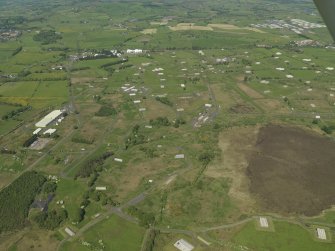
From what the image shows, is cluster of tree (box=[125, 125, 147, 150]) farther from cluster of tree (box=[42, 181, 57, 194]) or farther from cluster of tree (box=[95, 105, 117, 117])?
cluster of tree (box=[42, 181, 57, 194])

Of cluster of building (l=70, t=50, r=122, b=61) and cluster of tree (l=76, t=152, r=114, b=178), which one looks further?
cluster of building (l=70, t=50, r=122, b=61)

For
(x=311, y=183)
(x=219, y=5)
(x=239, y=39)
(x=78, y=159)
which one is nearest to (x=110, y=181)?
(x=78, y=159)

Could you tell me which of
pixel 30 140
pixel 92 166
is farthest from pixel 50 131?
pixel 92 166

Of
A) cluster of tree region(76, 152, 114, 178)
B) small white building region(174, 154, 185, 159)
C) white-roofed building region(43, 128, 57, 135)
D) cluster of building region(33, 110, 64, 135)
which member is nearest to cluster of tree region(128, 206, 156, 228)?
cluster of tree region(76, 152, 114, 178)

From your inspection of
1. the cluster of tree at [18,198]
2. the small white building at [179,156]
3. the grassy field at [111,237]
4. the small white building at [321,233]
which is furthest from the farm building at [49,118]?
the small white building at [321,233]

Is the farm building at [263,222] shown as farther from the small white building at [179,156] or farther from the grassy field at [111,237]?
the small white building at [179,156]
